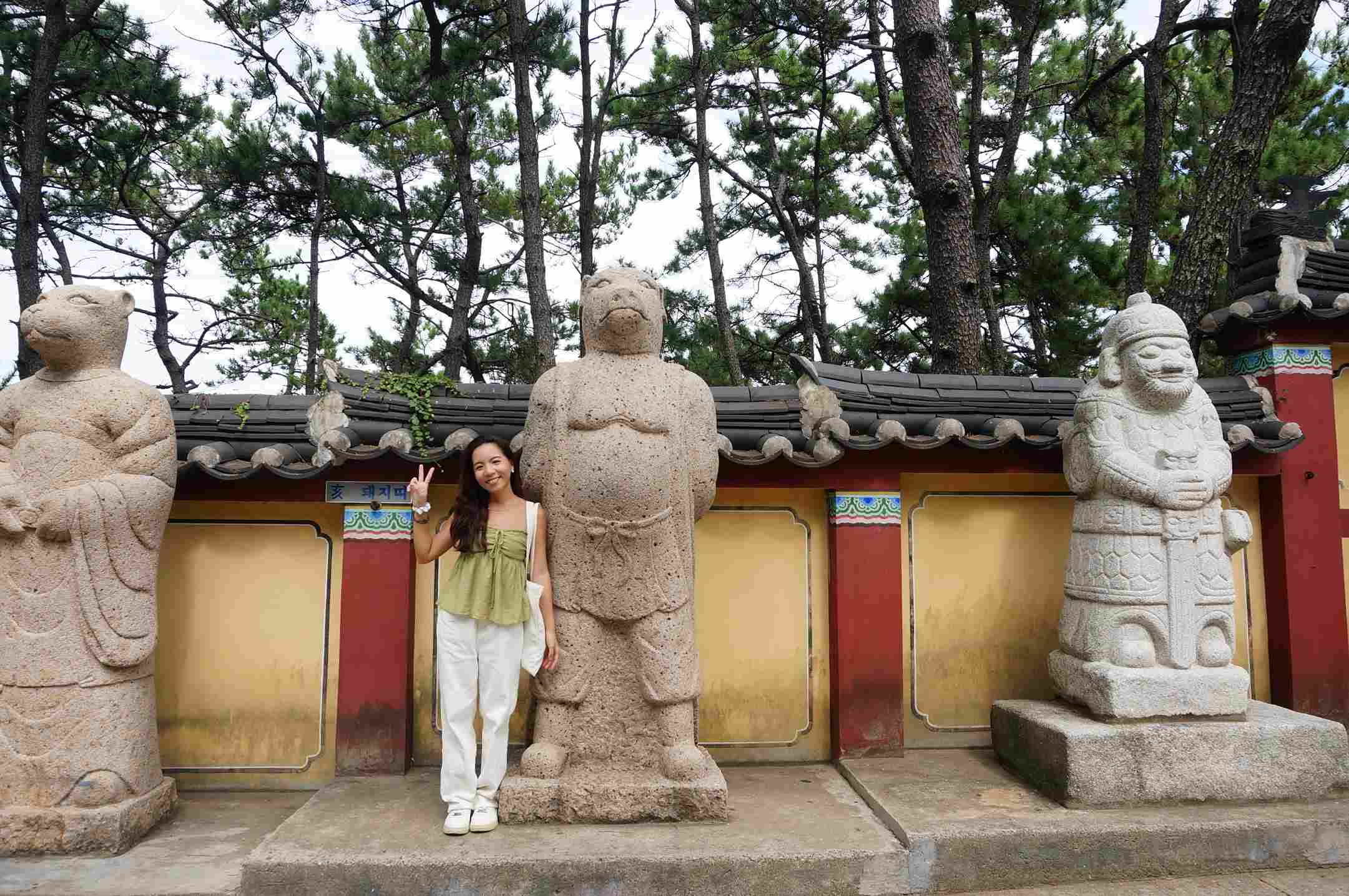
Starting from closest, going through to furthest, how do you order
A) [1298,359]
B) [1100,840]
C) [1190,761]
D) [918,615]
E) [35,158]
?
[1100,840]
[1190,761]
[918,615]
[1298,359]
[35,158]

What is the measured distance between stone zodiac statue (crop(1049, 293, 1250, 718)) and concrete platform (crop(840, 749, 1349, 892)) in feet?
1.81

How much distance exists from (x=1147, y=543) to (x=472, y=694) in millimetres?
3748

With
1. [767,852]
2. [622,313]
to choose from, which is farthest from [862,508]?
[767,852]

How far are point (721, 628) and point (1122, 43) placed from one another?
466 inches

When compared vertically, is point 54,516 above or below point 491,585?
above

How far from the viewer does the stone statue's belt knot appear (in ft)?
13.4

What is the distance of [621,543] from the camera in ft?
13.5

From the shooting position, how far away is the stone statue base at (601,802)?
407 centimetres

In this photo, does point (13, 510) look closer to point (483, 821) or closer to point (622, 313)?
point (483, 821)

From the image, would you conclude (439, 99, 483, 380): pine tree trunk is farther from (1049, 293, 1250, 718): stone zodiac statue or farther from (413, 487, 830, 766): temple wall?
(1049, 293, 1250, 718): stone zodiac statue

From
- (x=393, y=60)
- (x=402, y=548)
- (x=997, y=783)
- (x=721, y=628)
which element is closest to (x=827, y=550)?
(x=721, y=628)

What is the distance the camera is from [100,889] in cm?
367

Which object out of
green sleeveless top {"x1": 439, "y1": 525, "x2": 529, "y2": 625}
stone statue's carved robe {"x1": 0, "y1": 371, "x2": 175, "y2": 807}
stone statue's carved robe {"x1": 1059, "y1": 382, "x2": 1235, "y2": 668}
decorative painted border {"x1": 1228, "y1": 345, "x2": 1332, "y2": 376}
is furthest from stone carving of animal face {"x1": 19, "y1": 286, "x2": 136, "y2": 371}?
decorative painted border {"x1": 1228, "y1": 345, "x2": 1332, "y2": 376}

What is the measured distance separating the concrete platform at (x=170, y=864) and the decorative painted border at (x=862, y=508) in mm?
3727
